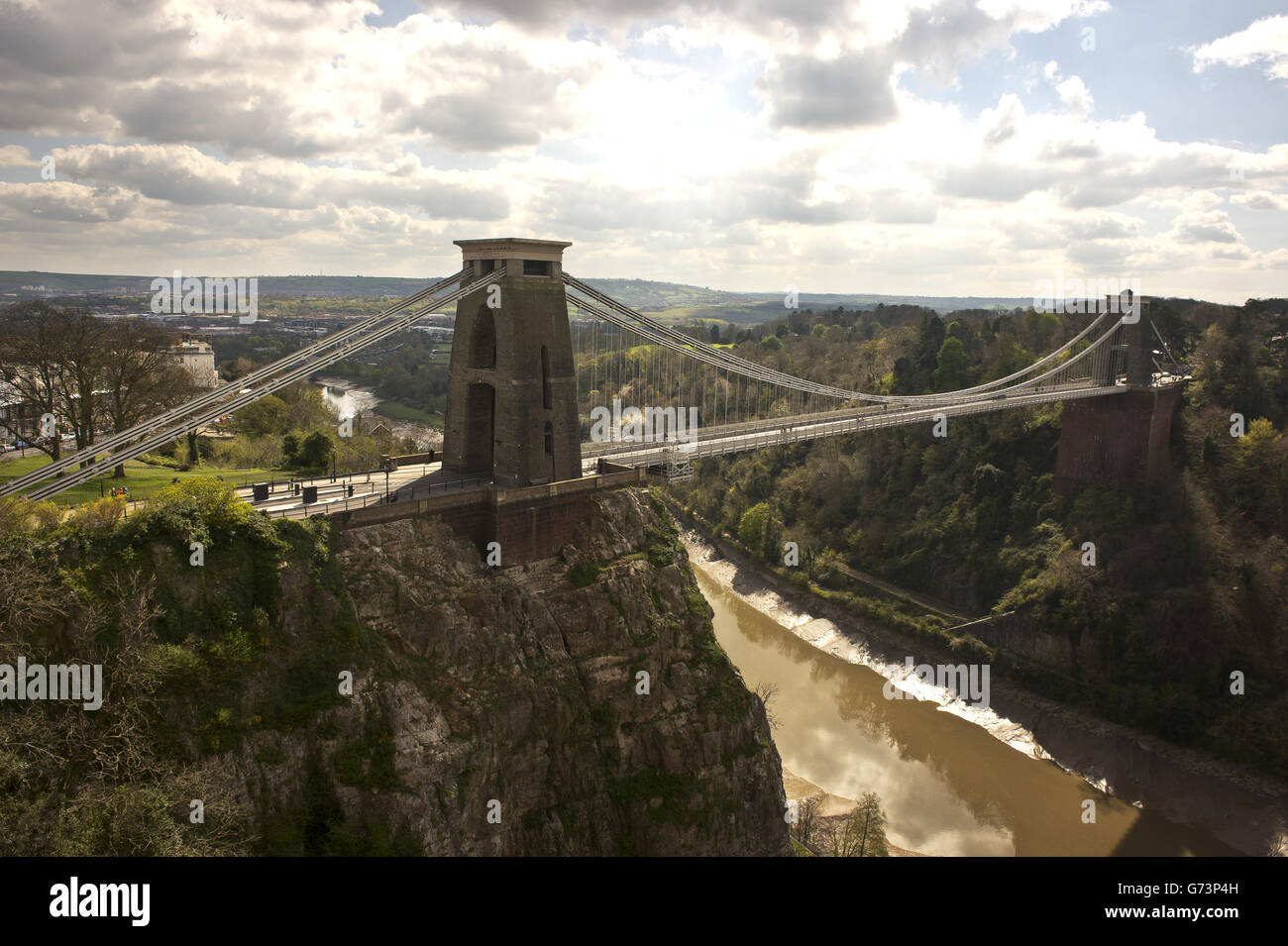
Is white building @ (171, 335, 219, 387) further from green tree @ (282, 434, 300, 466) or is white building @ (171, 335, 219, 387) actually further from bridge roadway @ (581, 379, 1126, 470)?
bridge roadway @ (581, 379, 1126, 470)

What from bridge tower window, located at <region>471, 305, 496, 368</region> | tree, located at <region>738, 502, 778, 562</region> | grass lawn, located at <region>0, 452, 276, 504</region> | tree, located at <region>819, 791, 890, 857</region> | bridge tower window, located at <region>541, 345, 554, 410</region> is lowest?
tree, located at <region>819, 791, 890, 857</region>

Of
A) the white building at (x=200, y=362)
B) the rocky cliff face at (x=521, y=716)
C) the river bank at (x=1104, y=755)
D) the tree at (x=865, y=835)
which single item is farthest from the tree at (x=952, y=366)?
the white building at (x=200, y=362)

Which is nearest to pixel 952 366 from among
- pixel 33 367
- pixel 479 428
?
pixel 479 428

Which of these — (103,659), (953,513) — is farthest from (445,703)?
(953,513)

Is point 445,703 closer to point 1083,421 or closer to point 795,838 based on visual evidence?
point 795,838

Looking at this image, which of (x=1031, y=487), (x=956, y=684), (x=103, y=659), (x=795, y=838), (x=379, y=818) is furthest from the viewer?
(x=1031, y=487)

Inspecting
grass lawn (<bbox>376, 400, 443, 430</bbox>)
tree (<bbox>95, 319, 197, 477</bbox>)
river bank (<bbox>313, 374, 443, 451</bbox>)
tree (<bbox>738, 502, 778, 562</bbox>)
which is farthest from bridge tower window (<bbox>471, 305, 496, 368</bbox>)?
grass lawn (<bbox>376, 400, 443, 430</bbox>)

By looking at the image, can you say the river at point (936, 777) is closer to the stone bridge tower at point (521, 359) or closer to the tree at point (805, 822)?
the tree at point (805, 822)
